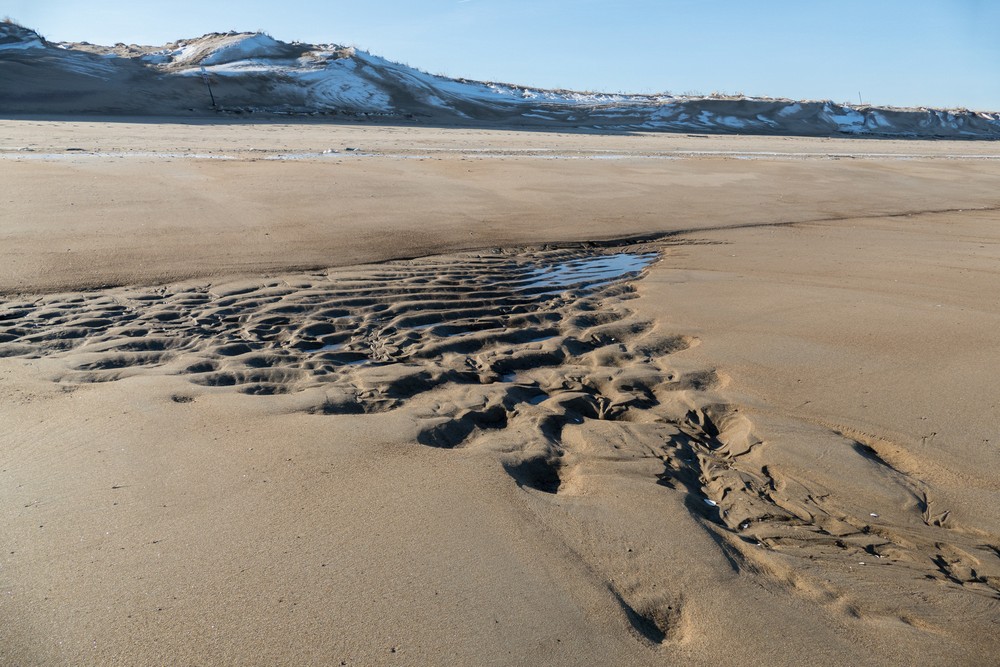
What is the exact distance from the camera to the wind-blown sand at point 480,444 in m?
2.08

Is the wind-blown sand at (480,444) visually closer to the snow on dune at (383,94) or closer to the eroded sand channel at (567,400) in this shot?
the eroded sand channel at (567,400)

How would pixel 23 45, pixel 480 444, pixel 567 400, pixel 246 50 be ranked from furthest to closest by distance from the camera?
pixel 246 50, pixel 23 45, pixel 567 400, pixel 480 444

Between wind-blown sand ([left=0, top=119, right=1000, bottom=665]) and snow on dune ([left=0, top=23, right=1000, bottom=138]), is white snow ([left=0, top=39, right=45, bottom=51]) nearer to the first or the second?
snow on dune ([left=0, top=23, right=1000, bottom=138])

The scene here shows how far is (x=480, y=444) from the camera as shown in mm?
3146

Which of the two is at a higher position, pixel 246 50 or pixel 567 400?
pixel 246 50

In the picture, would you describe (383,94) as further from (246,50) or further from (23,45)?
(23,45)

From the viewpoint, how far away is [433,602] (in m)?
2.13

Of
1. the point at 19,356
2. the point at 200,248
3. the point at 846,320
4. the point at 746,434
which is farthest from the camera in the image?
the point at 200,248

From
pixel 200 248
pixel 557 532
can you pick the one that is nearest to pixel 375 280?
pixel 200 248

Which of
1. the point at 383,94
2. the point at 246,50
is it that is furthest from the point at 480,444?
the point at 246,50

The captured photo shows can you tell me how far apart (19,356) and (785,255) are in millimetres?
6011

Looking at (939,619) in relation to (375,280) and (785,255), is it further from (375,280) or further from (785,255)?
(785,255)

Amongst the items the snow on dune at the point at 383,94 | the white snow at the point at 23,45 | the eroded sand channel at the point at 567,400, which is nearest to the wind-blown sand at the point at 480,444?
the eroded sand channel at the point at 567,400

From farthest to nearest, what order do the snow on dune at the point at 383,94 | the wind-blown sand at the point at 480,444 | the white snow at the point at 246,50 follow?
the white snow at the point at 246,50
the snow on dune at the point at 383,94
the wind-blown sand at the point at 480,444
